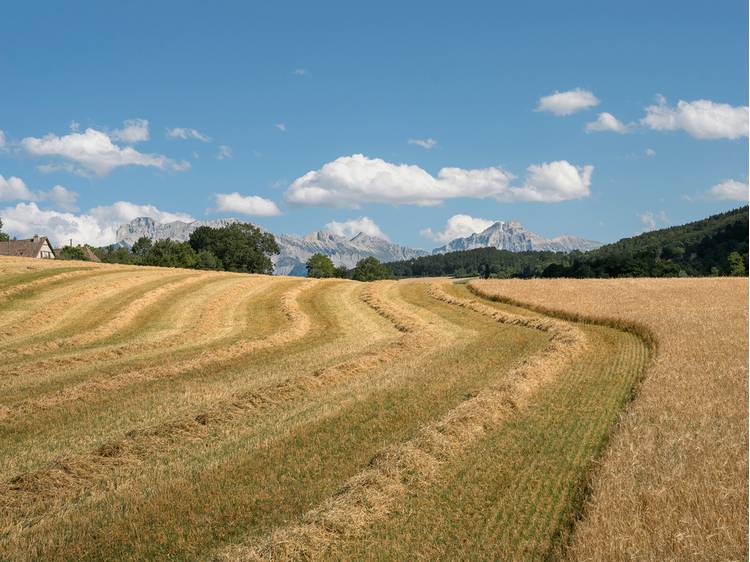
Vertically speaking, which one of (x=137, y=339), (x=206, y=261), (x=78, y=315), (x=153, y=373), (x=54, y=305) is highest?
(x=206, y=261)

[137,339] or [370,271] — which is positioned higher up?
[370,271]

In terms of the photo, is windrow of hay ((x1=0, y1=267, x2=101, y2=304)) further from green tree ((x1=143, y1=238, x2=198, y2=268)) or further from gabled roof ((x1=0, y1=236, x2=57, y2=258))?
green tree ((x1=143, y1=238, x2=198, y2=268))

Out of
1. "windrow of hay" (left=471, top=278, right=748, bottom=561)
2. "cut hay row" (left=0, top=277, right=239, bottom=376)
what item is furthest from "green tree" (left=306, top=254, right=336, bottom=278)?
"windrow of hay" (left=471, top=278, right=748, bottom=561)

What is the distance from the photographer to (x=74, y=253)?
515 feet

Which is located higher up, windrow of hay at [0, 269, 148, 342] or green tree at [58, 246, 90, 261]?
green tree at [58, 246, 90, 261]

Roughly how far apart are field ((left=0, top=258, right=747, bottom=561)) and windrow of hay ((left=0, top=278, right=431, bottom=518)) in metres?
0.05

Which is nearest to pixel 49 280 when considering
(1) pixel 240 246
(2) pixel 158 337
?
(2) pixel 158 337

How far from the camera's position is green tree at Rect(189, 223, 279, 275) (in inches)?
5748

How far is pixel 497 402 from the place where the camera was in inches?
596

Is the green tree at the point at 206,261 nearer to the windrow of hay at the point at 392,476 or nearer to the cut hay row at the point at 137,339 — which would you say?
the cut hay row at the point at 137,339

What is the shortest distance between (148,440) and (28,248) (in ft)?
409

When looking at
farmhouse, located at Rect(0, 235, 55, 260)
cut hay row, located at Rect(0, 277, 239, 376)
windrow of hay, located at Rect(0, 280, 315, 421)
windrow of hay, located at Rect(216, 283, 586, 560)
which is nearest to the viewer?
windrow of hay, located at Rect(216, 283, 586, 560)

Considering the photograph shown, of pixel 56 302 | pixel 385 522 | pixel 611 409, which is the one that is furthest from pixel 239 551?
pixel 56 302

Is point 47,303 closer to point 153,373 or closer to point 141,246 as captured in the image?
point 153,373
